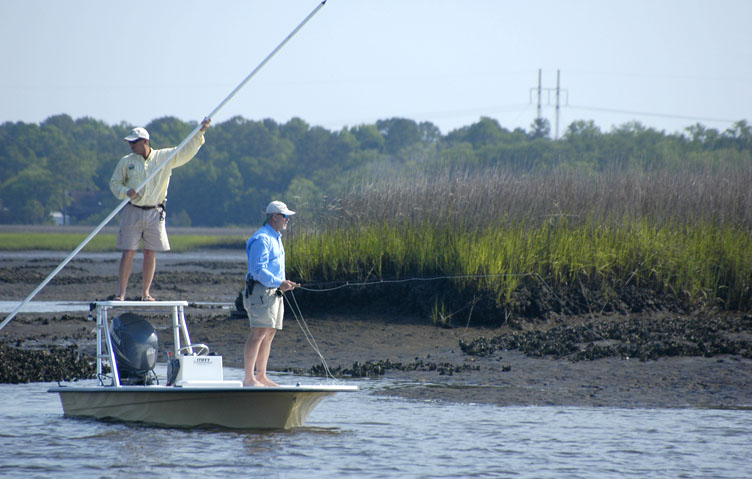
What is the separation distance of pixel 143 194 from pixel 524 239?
28.3 feet

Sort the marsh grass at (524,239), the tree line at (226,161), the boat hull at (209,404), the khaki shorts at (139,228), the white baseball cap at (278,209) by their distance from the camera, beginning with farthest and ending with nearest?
the tree line at (226,161) < the marsh grass at (524,239) < the khaki shorts at (139,228) < the white baseball cap at (278,209) < the boat hull at (209,404)

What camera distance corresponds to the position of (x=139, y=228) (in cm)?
1152

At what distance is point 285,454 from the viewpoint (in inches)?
382

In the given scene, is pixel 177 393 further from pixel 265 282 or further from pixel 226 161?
pixel 226 161

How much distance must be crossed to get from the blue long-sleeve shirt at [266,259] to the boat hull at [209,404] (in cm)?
106

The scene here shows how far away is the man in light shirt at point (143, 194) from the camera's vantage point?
1135 cm

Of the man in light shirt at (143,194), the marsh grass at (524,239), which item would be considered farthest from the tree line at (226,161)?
the man in light shirt at (143,194)

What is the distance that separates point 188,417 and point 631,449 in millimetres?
4331

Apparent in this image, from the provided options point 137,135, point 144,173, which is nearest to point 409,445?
point 144,173

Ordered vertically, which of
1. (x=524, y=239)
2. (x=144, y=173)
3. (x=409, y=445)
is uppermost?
(x=144, y=173)

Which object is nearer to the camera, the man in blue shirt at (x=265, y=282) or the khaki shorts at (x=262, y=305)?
the man in blue shirt at (x=265, y=282)

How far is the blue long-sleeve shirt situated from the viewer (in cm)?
1015

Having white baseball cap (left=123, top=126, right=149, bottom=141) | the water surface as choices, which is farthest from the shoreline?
white baseball cap (left=123, top=126, right=149, bottom=141)

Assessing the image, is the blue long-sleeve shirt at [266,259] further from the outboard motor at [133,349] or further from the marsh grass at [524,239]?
the marsh grass at [524,239]
